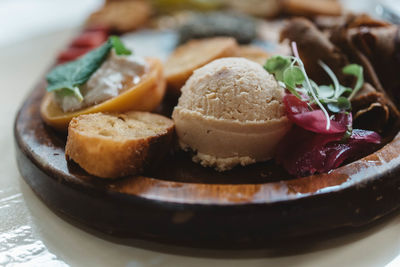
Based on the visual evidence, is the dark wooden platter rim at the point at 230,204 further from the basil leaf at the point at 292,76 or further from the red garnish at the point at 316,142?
the basil leaf at the point at 292,76

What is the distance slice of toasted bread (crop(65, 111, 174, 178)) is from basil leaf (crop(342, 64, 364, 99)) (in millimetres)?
864

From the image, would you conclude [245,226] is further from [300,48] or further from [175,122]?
→ [300,48]

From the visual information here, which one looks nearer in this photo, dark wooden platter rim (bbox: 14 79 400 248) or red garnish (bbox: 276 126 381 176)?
dark wooden platter rim (bbox: 14 79 400 248)

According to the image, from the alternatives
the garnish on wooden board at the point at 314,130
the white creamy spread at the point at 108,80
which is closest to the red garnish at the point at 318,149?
the garnish on wooden board at the point at 314,130

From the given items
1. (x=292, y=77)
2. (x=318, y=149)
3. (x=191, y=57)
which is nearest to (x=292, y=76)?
(x=292, y=77)

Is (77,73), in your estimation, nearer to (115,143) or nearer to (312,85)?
(115,143)

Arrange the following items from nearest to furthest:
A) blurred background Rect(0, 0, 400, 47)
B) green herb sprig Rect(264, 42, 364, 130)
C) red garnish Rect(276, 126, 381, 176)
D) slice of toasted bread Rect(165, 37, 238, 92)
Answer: red garnish Rect(276, 126, 381, 176)
green herb sprig Rect(264, 42, 364, 130)
slice of toasted bread Rect(165, 37, 238, 92)
blurred background Rect(0, 0, 400, 47)

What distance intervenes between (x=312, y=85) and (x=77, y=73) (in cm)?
109

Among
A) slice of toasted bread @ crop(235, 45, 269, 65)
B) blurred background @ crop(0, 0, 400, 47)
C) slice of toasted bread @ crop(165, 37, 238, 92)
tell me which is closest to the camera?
slice of toasted bread @ crop(165, 37, 238, 92)

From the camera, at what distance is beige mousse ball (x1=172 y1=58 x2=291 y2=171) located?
1707 millimetres

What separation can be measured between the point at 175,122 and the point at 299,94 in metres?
0.55

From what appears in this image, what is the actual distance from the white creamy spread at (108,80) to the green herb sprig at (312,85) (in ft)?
2.07

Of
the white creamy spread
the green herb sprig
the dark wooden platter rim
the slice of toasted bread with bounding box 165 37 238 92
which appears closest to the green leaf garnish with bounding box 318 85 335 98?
the green herb sprig

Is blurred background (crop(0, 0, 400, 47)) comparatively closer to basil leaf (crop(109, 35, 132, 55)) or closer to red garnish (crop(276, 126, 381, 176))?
red garnish (crop(276, 126, 381, 176))
